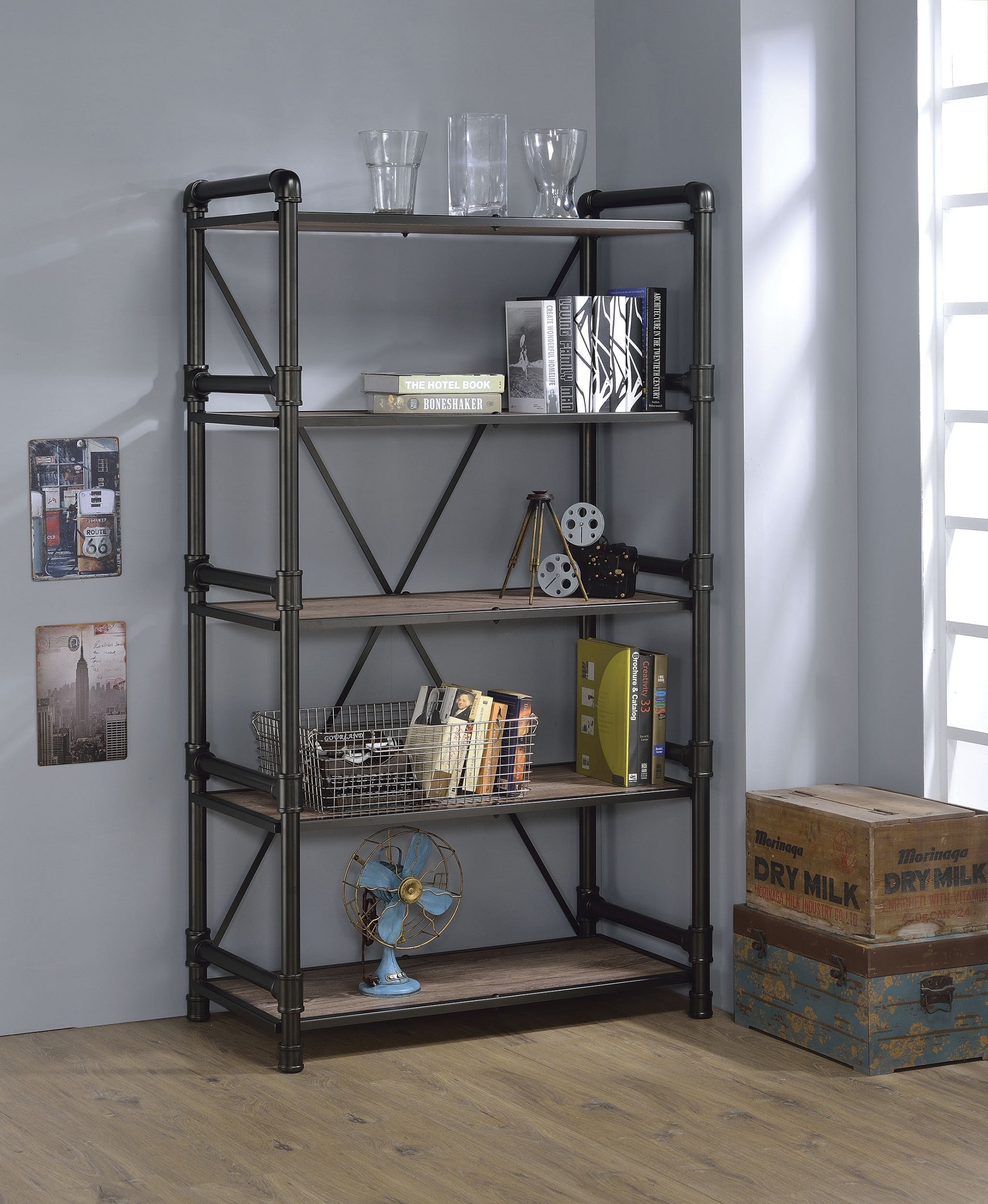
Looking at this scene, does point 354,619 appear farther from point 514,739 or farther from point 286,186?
point 286,186

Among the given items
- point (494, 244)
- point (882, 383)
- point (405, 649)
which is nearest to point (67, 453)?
point (405, 649)

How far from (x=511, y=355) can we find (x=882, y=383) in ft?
2.95

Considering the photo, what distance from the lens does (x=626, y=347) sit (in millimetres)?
3816

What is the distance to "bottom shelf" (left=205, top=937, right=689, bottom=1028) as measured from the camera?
11.7 ft

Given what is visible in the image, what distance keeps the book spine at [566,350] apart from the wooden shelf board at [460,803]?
919 millimetres

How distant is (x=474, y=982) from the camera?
3.78 meters

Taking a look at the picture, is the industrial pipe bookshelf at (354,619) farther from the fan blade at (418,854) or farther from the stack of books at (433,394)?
the fan blade at (418,854)

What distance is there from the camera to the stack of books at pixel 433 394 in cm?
356

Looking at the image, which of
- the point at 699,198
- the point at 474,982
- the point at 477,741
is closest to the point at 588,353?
the point at 699,198

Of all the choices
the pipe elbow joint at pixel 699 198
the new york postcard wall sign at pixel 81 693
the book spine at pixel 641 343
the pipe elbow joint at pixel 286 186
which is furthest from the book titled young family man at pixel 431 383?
the new york postcard wall sign at pixel 81 693

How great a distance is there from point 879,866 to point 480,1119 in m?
1.00

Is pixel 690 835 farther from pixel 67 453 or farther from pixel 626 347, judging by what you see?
pixel 67 453

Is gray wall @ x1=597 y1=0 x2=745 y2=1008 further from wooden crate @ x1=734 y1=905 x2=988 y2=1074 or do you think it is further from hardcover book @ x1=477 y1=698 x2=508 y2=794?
hardcover book @ x1=477 y1=698 x2=508 y2=794

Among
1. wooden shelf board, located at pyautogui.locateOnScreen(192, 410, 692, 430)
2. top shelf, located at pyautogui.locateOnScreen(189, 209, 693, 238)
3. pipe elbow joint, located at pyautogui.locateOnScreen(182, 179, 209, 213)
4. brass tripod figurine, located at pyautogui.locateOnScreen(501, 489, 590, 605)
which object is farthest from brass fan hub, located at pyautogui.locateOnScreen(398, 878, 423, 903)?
pipe elbow joint, located at pyautogui.locateOnScreen(182, 179, 209, 213)
